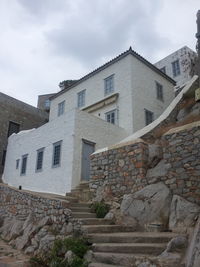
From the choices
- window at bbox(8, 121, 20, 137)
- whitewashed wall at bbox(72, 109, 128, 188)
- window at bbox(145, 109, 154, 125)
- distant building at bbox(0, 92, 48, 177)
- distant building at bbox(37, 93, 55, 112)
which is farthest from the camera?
distant building at bbox(37, 93, 55, 112)

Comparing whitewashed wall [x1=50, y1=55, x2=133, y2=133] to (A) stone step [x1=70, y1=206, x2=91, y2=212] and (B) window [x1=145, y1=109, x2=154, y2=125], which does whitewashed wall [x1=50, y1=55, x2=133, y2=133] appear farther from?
(A) stone step [x1=70, y1=206, x2=91, y2=212]

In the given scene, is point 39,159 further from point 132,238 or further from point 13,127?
point 132,238

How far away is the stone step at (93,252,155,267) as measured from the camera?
5039mm

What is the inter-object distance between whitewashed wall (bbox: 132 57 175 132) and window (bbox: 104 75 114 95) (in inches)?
62.4

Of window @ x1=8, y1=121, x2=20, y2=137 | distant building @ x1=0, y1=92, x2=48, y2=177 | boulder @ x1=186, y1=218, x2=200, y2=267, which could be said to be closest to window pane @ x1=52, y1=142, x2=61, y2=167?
distant building @ x1=0, y1=92, x2=48, y2=177

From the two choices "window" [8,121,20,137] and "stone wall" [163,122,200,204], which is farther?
"window" [8,121,20,137]

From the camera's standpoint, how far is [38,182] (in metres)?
13.8

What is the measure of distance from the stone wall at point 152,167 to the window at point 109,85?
7.76m

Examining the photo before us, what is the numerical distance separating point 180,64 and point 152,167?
18.4 meters

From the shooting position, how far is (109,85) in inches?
663

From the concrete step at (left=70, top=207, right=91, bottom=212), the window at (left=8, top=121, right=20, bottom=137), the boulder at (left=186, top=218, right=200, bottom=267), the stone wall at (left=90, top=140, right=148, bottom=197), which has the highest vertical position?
the window at (left=8, top=121, right=20, bottom=137)

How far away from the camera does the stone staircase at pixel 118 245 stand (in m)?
5.20

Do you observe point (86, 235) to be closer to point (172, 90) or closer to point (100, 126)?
point (100, 126)

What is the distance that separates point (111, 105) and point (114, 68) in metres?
2.71
